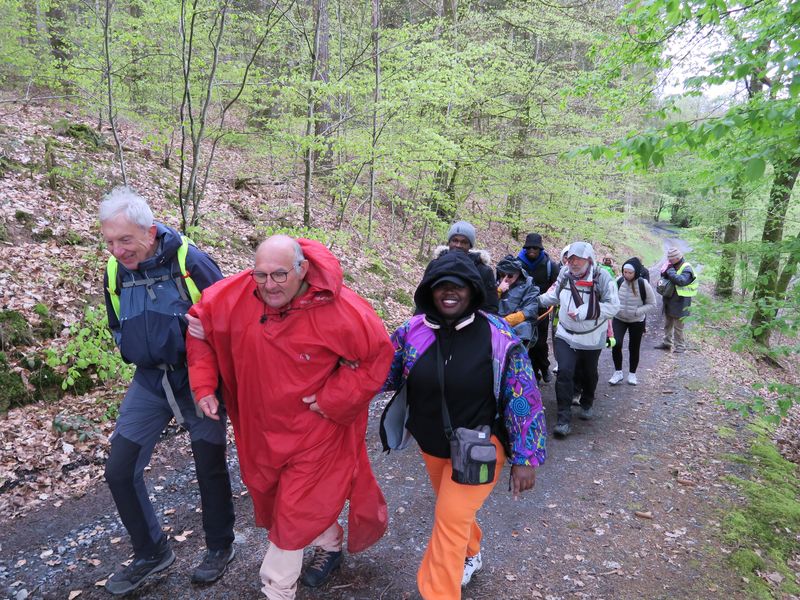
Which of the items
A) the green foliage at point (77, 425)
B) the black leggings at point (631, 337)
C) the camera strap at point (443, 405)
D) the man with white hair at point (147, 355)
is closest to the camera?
the camera strap at point (443, 405)

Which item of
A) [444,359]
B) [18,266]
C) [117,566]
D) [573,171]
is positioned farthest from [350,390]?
[573,171]

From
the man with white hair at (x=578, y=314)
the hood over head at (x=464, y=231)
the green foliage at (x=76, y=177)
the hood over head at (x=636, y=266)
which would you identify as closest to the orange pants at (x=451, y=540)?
the hood over head at (x=464, y=231)

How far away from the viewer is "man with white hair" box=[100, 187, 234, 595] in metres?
2.64

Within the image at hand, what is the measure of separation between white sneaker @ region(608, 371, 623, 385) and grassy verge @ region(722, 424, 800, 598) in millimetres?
2239

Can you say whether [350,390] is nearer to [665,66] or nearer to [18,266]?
[18,266]

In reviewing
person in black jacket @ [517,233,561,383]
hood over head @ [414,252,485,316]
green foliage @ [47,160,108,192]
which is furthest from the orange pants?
green foliage @ [47,160,108,192]

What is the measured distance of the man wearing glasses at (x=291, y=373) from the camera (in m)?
2.39

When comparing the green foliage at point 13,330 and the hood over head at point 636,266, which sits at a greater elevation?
the hood over head at point 636,266

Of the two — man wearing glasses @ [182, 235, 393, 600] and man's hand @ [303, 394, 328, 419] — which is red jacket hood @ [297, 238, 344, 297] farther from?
man's hand @ [303, 394, 328, 419]

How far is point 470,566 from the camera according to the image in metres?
3.16

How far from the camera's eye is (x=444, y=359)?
2.52 meters

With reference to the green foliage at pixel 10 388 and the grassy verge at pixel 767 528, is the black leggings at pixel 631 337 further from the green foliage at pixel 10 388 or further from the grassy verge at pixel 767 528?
the green foliage at pixel 10 388

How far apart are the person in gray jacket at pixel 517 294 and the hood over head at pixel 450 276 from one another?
9.64ft

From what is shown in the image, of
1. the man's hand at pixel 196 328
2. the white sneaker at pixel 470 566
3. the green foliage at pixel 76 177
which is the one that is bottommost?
the white sneaker at pixel 470 566
